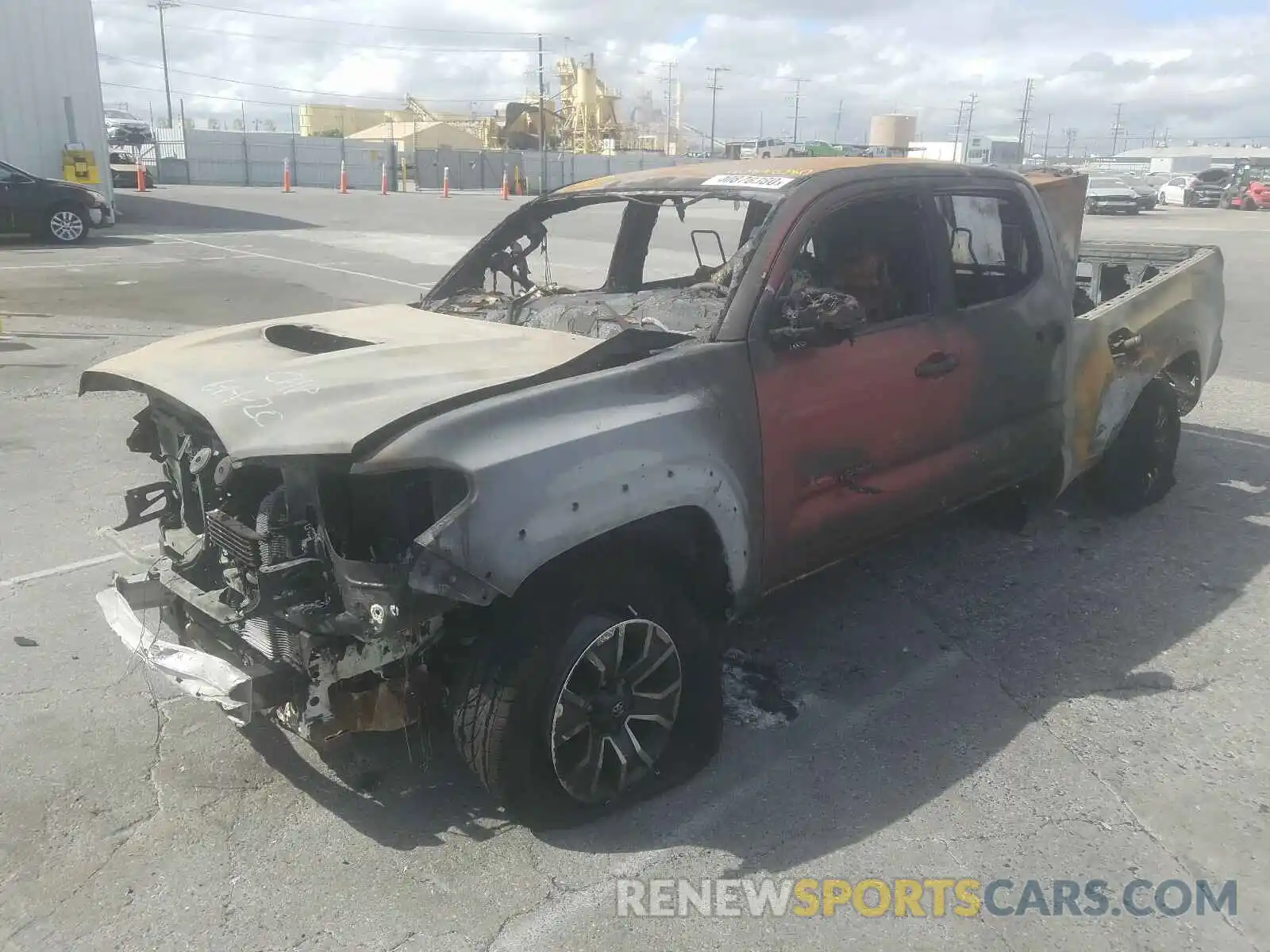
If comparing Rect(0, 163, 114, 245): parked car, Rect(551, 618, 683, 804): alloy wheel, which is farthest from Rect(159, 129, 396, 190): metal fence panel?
Rect(551, 618, 683, 804): alloy wheel

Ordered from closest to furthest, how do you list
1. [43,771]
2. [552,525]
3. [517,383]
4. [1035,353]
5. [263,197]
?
[552,525] → [517,383] → [43,771] → [1035,353] → [263,197]

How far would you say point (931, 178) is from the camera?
14.0ft

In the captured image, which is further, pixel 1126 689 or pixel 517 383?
pixel 1126 689

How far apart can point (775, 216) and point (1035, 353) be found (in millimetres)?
1568

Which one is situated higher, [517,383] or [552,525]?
[517,383]

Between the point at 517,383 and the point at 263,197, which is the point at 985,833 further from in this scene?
the point at 263,197

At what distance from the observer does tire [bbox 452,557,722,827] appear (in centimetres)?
289

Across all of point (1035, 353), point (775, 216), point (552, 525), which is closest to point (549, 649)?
point (552, 525)

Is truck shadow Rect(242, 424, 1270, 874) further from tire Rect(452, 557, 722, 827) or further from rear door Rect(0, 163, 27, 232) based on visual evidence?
rear door Rect(0, 163, 27, 232)

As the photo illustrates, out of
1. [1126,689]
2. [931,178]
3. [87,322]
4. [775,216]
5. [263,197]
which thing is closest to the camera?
[775,216]

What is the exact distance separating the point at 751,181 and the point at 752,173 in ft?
0.36

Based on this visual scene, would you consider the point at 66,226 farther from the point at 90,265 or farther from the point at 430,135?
the point at 430,135

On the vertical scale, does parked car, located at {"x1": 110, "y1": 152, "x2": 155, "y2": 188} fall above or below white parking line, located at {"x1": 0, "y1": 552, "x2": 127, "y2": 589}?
above

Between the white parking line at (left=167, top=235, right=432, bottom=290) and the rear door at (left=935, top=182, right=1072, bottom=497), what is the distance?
A: 404 inches
